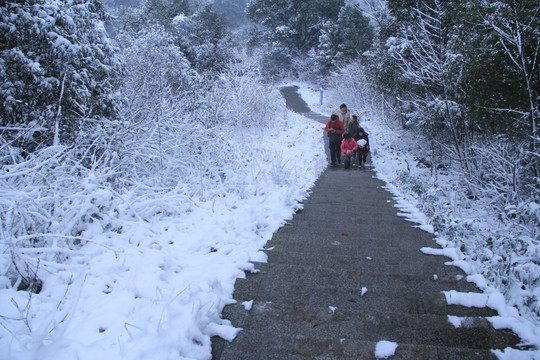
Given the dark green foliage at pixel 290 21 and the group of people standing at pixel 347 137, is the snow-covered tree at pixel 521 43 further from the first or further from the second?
the dark green foliage at pixel 290 21

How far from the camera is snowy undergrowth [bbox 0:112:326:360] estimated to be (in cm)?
Answer: 172

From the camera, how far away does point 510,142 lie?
6375 millimetres

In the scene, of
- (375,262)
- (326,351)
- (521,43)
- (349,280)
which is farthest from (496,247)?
(521,43)

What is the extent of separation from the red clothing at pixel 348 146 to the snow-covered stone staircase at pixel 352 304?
19.0ft

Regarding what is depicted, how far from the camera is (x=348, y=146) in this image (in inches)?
380

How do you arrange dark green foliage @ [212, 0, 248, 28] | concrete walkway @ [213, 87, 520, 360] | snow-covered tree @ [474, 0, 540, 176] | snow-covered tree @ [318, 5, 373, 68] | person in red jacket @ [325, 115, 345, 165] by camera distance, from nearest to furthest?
concrete walkway @ [213, 87, 520, 360] → snow-covered tree @ [474, 0, 540, 176] → person in red jacket @ [325, 115, 345, 165] → snow-covered tree @ [318, 5, 373, 68] → dark green foliage @ [212, 0, 248, 28]

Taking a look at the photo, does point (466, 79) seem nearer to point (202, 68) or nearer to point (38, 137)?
point (38, 137)

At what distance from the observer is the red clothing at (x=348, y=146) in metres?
9.58

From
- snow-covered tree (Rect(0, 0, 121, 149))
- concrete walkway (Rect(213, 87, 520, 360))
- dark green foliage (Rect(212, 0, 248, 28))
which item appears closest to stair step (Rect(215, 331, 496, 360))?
concrete walkway (Rect(213, 87, 520, 360))

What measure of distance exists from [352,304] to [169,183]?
399cm

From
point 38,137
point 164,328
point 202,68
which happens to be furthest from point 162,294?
point 202,68

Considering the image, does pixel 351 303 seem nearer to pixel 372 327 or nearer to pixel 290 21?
pixel 372 327

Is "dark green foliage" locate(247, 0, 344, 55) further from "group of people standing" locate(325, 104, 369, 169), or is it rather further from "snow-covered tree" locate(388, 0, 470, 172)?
Result: "group of people standing" locate(325, 104, 369, 169)

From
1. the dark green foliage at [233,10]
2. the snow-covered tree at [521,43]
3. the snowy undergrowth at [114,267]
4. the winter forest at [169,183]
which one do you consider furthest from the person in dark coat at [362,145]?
the dark green foliage at [233,10]
